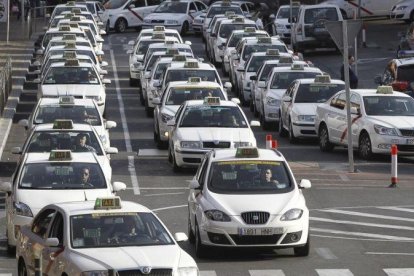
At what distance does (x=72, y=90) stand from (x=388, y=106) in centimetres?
800

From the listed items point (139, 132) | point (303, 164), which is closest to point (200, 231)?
point (303, 164)

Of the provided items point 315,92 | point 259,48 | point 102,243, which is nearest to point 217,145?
point 315,92

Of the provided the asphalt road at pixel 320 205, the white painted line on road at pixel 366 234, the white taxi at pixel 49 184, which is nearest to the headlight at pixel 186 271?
the asphalt road at pixel 320 205

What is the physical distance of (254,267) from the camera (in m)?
21.2

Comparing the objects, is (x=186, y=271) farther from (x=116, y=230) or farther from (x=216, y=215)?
(x=216, y=215)

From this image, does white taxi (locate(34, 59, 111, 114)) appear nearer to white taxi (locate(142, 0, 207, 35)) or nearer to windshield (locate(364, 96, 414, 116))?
windshield (locate(364, 96, 414, 116))

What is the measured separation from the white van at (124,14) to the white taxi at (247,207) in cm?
4589

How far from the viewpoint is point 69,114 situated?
31.6 meters

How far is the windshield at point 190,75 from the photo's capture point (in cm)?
3984

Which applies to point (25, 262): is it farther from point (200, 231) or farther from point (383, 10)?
point (383, 10)

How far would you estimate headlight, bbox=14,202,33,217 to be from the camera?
2178 cm

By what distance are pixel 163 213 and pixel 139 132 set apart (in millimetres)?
12511

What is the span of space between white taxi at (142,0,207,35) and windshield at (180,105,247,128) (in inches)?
1303

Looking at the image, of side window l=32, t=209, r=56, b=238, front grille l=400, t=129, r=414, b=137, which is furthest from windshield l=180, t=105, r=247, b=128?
side window l=32, t=209, r=56, b=238
